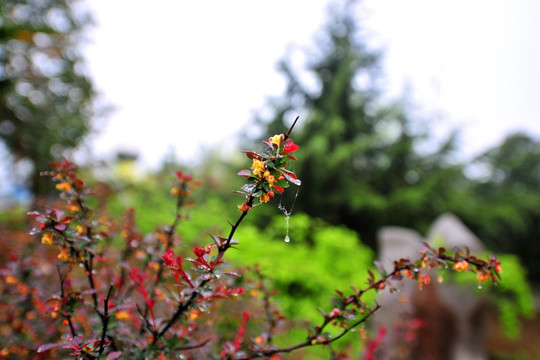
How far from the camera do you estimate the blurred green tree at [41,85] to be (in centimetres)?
635

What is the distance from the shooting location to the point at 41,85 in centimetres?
711

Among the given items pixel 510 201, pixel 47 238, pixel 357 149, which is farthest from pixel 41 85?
pixel 510 201

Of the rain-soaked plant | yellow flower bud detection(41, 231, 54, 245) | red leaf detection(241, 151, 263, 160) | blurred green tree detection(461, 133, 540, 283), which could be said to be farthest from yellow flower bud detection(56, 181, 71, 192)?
blurred green tree detection(461, 133, 540, 283)

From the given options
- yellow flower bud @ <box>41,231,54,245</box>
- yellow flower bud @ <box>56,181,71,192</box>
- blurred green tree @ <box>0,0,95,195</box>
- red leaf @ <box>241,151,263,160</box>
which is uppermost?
blurred green tree @ <box>0,0,95,195</box>

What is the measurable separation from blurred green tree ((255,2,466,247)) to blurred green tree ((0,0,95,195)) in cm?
438

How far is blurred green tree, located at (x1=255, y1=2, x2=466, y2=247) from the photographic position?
7.15m

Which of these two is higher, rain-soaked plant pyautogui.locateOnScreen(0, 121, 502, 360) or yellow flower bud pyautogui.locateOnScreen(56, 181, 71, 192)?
yellow flower bud pyautogui.locateOnScreen(56, 181, 71, 192)

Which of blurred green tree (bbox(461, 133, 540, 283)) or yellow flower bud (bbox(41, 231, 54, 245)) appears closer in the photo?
yellow flower bud (bbox(41, 231, 54, 245))

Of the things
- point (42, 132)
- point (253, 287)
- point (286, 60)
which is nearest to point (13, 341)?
point (253, 287)

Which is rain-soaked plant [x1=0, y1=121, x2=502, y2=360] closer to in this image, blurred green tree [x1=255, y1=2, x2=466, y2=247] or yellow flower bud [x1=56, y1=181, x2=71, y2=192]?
yellow flower bud [x1=56, y1=181, x2=71, y2=192]

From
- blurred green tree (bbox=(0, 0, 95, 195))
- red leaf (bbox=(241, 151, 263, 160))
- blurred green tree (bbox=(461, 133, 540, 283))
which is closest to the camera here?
red leaf (bbox=(241, 151, 263, 160))

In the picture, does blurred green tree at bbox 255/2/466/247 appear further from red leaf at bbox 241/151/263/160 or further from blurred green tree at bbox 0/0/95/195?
red leaf at bbox 241/151/263/160

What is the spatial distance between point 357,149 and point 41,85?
7.10 metres

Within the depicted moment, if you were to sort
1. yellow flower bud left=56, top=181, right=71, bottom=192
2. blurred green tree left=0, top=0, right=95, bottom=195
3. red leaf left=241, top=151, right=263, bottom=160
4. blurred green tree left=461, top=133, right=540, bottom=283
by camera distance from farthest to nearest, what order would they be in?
1. blurred green tree left=461, top=133, right=540, bottom=283
2. blurred green tree left=0, top=0, right=95, bottom=195
3. yellow flower bud left=56, top=181, right=71, bottom=192
4. red leaf left=241, top=151, right=263, bottom=160
